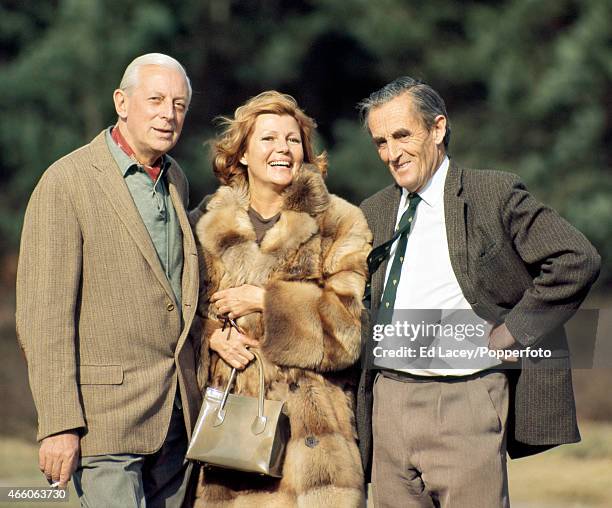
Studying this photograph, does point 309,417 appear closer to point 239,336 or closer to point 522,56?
point 239,336

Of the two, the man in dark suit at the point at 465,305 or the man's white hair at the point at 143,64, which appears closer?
the man in dark suit at the point at 465,305

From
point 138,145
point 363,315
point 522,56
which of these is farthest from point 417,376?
point 522,56

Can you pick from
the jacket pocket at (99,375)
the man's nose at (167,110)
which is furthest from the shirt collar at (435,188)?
the jacket pocket at (99,375)

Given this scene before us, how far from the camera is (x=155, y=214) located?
158 inches

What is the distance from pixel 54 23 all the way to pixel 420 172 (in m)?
11.4

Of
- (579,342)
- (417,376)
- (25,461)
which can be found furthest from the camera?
(25,461)

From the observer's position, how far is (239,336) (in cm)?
413

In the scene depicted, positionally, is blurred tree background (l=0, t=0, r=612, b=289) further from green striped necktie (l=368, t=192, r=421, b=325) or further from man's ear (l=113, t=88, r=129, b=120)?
green striped necktie (l=368, t=192, r=421, b=325)

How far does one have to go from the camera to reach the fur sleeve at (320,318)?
4.03 metres

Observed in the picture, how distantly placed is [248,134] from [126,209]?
0.68 metres

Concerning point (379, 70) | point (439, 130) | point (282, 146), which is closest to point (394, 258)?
point (439, 130)

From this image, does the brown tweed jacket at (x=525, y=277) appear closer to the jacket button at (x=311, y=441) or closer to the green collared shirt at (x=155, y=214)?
the jacket button at (x=311, y=441)

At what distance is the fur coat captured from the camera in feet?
13.2

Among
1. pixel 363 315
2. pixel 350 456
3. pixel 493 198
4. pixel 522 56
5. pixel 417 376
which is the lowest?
pixel 350 456
